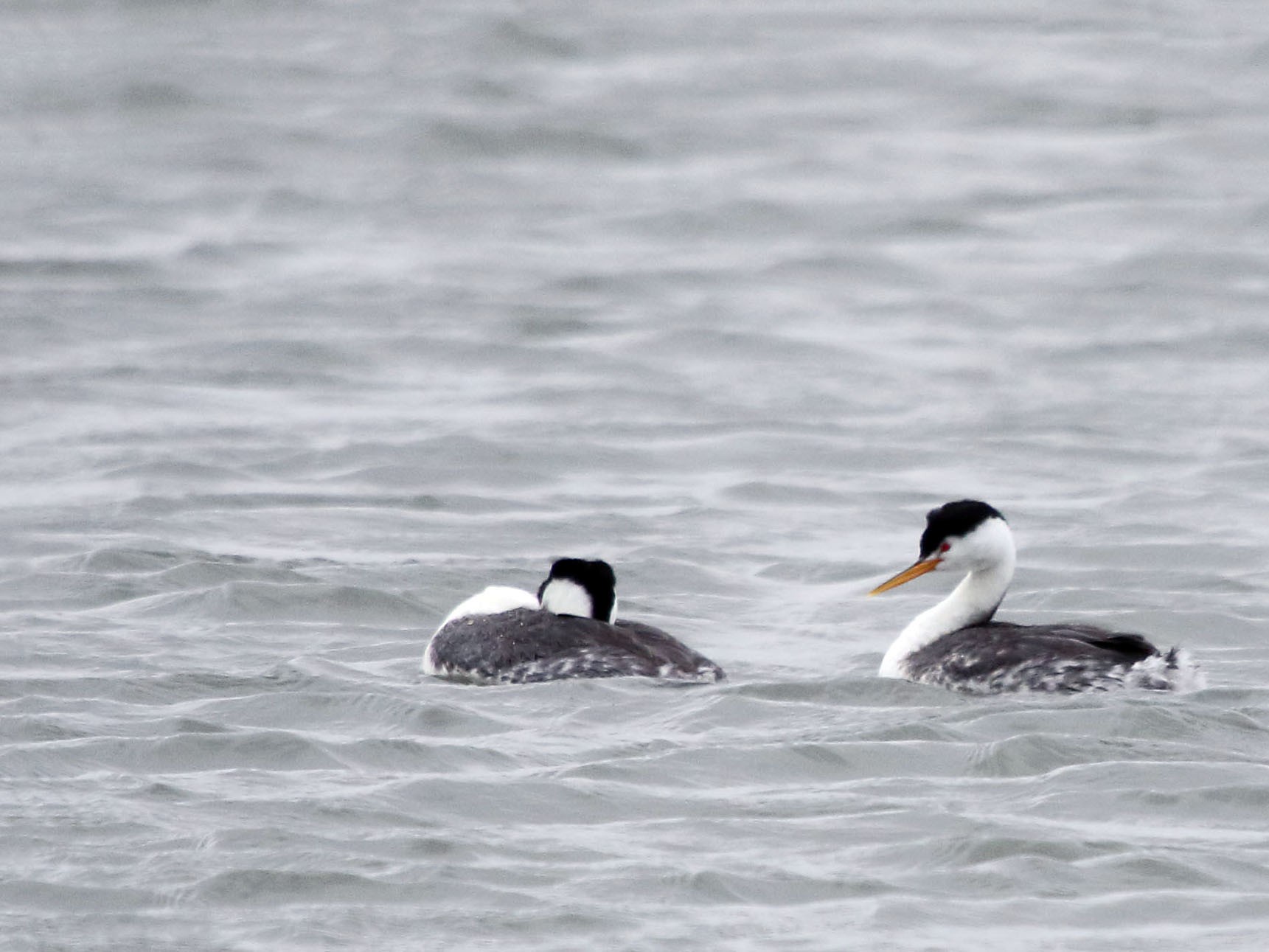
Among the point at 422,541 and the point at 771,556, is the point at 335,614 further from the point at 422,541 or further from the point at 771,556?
the point at 771,556

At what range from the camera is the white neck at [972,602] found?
405 inches

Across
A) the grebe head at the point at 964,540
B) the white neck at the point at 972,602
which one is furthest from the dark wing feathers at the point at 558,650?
the grebe head at the point at 964,540

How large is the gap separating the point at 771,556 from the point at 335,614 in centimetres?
257

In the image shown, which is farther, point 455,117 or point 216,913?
point 455,117

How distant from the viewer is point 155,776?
8312 millimetres

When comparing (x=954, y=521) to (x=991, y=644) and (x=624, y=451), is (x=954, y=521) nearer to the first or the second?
(x=991, y=644)

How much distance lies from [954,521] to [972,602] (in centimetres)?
36

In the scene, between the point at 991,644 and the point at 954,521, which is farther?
the point at 954,521

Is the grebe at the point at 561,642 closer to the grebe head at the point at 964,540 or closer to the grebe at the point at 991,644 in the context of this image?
the grebe at the point at 991,644

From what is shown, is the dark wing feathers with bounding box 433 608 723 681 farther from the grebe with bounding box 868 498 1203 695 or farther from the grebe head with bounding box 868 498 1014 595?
the grebe head with bounding box 868 498 1014 595

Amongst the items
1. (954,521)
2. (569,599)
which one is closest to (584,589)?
(569,599)

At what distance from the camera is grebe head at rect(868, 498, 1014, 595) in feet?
34.3

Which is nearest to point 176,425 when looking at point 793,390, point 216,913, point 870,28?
point 793,390

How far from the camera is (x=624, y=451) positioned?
15.4 meters
